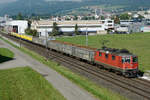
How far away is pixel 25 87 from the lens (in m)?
27.7

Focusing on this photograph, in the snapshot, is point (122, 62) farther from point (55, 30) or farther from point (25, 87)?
point (55, 30)

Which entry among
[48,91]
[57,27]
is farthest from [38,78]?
[57,27]

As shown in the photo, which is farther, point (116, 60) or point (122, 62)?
point (116, 60)

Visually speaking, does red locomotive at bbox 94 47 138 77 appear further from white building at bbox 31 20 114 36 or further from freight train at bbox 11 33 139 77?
white building at bbox 31 20 114 36

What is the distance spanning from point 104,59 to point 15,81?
14.0 metres

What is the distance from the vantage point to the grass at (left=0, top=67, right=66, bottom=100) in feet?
78.8

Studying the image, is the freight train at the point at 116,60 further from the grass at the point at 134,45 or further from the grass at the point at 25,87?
the grass at the point at 25,87

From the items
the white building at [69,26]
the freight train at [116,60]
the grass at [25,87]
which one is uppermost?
the white building at [69,26]

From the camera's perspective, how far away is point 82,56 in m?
45.7

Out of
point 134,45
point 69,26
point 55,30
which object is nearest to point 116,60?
point 134,45

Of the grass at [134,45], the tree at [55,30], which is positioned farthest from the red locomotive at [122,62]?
the tree at [55,30]

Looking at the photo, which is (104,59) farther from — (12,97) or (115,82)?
(12,97)

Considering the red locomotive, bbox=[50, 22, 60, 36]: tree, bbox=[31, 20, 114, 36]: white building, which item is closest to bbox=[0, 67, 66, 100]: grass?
the red locomotive

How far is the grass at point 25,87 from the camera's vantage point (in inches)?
945
